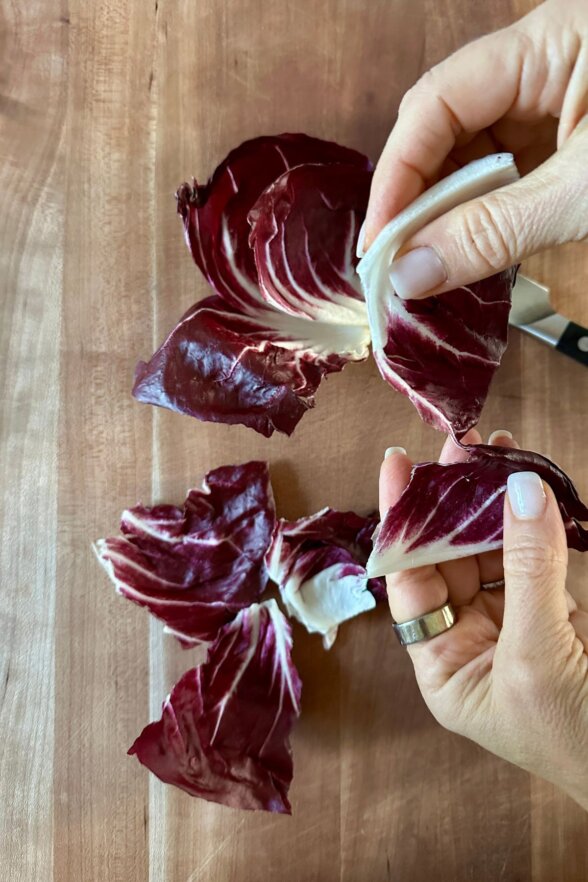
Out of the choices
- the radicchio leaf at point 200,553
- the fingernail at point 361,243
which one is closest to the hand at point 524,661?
the radicchio leaf at point 200,553

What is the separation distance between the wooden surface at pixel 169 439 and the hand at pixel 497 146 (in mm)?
151

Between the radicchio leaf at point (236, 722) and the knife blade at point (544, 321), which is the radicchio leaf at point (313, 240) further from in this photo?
the radicchio leaf at point (236, 722)

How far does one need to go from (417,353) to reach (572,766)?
20.1 inches

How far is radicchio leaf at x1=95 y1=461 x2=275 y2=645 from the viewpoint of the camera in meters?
1.11

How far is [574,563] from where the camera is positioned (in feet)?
3.71

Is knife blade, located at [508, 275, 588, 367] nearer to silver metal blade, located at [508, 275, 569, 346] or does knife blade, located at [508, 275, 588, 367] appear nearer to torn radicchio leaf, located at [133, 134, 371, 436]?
silver metal blade, located at [508, 275, 569, 346]

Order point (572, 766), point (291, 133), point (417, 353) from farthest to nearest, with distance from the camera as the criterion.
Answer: point (291, 133)
point (417, 353)
point (572, 766)

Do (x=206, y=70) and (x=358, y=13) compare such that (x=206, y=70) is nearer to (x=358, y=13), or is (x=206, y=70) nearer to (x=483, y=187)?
(x=358, y=13)

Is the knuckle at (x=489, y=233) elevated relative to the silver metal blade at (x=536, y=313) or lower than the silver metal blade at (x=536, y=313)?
elevated

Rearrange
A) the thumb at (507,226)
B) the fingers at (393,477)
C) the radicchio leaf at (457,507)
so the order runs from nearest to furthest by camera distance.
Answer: the thumb at (507,226), the radicchio leaf at (457,507), the fingers at (393,477)

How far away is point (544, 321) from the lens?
3.64 ft

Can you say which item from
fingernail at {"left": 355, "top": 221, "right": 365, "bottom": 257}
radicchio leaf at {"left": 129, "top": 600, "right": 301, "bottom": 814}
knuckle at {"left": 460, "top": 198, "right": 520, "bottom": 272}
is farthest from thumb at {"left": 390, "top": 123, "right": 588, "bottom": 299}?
radicchio leaf at {"left": 129, "top": 600, "right": 301, "bottom": 814}

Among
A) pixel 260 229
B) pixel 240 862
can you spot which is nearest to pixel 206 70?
pixel 260 229

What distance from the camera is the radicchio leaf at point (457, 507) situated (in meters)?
0.91
